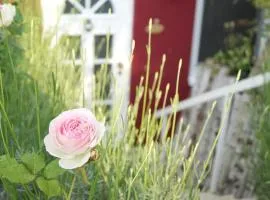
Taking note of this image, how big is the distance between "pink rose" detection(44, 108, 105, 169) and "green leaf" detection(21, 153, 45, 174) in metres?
0.12

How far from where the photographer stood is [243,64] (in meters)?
4.86

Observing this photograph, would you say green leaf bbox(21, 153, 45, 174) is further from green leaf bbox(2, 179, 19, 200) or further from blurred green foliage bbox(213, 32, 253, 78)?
blurred green foliage bbox(213, 32, 253, 78)

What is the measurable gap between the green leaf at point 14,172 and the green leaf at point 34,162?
1 cm

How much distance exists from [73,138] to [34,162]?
0.63 feet

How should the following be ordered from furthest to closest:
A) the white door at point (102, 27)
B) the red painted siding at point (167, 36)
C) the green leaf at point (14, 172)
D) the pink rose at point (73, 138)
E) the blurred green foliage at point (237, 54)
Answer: the blurred green foliage at point (237, 54) < the red painted siding at point (167, 36) < the white door at point (102, 27) < the green leaf at point (14, 172) < the pink rose at point (73, 138)

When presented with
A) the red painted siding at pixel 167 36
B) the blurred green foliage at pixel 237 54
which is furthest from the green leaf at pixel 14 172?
the blurred green foliage at pixel 237 54

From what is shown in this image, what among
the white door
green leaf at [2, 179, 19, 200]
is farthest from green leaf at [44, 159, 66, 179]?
the white door

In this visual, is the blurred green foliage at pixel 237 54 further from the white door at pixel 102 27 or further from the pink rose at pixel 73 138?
the pink rose at pixel 73 138

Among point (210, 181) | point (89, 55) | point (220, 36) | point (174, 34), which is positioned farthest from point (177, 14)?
point (210, 181)

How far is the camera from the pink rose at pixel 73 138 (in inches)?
47.4

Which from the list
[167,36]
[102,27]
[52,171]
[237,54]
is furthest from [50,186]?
[237,54]

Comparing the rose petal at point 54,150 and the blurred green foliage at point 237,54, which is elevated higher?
the rose petal at point 54,150

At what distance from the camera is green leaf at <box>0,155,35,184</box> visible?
1.33 meters

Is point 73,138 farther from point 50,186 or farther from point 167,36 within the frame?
point 167,36
